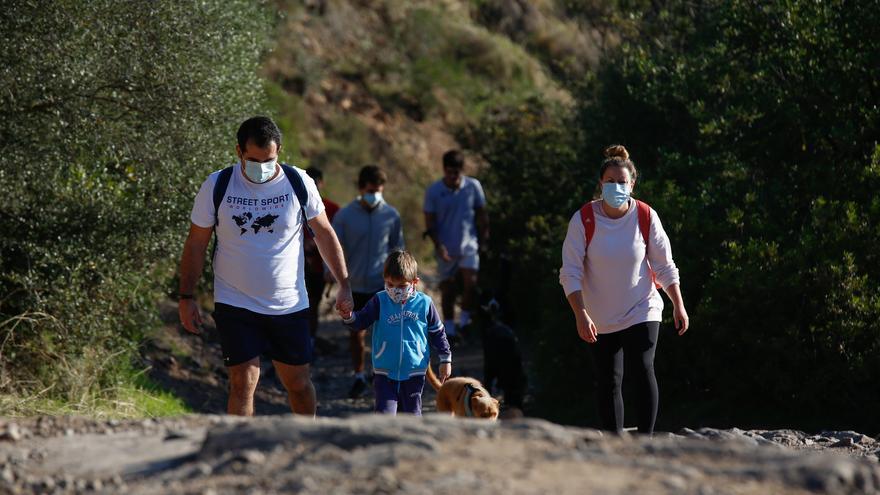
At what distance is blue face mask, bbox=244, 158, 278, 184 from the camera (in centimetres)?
692

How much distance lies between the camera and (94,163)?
10227mm

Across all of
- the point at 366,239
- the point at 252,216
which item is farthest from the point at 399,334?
the point at 366,239

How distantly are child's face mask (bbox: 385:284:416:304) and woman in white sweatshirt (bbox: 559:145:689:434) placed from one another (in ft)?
2.89

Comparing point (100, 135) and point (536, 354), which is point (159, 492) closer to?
point (100, 135)

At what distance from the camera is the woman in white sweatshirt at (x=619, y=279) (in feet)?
23.8

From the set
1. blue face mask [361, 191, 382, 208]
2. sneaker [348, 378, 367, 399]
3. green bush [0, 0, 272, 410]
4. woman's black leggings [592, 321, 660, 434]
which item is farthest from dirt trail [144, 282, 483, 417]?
woman's black leggings [592, 321, 660, 434]

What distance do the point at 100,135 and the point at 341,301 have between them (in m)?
3.53

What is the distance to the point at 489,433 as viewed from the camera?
5.18 metres

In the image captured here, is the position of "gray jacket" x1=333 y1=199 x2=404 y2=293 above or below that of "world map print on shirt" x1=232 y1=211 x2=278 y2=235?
above

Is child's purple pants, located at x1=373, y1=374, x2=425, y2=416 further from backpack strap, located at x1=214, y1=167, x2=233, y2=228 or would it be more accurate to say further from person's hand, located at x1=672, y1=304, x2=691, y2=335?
person's hand, located at x1=672, y1=304, x2=691, y2=335

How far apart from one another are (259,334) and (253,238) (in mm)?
544

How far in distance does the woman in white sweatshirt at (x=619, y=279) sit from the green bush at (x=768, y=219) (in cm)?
234

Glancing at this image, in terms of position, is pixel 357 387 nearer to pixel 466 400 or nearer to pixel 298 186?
pixel 466 400

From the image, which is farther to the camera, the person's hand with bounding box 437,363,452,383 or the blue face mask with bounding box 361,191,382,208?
the blue face mask with bounding box 361,191,382,208
